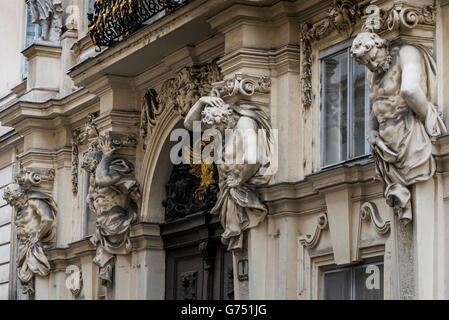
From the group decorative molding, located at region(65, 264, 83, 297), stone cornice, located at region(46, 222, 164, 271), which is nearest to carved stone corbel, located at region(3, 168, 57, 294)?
stone cornice, located at region(46, 222, 164, 271)

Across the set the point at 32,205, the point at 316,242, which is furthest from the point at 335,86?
the point at 32,205

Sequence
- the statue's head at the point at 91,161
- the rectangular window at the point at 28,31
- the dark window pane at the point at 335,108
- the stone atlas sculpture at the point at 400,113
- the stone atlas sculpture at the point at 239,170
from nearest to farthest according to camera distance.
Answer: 1. the stone atlas sculpture at the point at 400,113
2. the dark window pane at the point at 335,108
3. the stone atlas sculpture at the point at 239,170
4. the statue's head at the point at 91,161
5. the rectangular window at the point at 28,31

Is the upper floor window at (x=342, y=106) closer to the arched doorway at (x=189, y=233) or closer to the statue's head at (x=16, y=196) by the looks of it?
the arched doorway at (x=189, y=233)

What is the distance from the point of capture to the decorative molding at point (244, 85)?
622 inches

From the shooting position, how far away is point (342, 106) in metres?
15.4

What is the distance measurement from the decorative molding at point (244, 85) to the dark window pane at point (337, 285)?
2245 millimetres

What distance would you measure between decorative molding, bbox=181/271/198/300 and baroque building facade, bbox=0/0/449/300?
0.05 meters

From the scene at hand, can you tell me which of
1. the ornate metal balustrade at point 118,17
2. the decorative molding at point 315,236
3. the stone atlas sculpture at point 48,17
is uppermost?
the stone atlas sculpture at point 48,17

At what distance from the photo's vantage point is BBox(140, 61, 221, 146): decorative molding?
17.8 meters

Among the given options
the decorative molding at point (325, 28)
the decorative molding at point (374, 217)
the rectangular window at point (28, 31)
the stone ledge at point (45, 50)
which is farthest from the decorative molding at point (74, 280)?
the decorative molding at point (374, 217)

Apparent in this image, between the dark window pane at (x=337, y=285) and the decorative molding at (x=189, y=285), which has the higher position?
the decorative molding at (x=189, y=285)

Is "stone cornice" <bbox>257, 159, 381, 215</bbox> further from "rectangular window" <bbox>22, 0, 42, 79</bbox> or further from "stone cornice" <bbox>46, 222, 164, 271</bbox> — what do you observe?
"rectangular window" <bbox>22, 0, 42, 79</bbox>

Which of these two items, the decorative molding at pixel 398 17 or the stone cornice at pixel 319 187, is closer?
the decorative molding at pixel 398 17

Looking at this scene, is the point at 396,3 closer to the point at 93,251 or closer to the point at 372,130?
the point at 372,130
